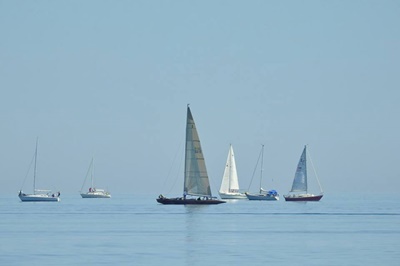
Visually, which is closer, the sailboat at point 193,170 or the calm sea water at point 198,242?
the calm sea water at point 198,242

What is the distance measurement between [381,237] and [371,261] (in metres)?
28.6

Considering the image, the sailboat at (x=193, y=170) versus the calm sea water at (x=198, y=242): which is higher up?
the sailboat at (x=193, y=170)

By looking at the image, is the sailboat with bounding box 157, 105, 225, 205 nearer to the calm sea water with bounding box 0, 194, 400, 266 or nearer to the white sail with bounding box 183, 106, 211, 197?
the white sail with bounding box 183, 106, 211, 197

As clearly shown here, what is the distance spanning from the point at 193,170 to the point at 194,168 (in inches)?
15.1

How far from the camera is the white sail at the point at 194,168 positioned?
182 m

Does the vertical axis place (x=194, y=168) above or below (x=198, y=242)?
above

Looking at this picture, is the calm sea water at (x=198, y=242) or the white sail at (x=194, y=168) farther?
the white sail at (x=194, y=168)

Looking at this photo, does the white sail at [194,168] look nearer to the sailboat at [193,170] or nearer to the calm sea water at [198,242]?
the sailboat at [193,170]

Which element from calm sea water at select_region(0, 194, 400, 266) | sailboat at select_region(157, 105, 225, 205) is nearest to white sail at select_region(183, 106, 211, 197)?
sailboat at select_region(157, 105, 225, 205)

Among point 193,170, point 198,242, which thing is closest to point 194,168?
point 193,170

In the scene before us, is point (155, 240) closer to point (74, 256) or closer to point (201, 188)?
point (74, 256)

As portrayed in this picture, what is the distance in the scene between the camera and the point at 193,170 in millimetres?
182375

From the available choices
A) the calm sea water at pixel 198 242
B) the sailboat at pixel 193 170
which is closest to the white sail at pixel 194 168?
the sailboat at pixel 193 170

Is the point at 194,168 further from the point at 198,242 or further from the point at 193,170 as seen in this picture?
the point at 198,242
